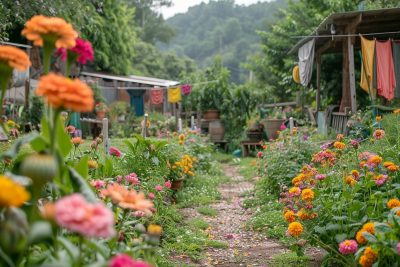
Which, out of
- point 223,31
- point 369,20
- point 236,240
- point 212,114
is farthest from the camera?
point 223,31

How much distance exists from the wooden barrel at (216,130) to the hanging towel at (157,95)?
2222 millimetres

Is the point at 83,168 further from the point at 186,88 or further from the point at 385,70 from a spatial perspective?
the point at 186,88

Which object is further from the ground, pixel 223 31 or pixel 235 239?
pixel 223 31

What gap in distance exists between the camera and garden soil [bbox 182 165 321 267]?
4.05 m

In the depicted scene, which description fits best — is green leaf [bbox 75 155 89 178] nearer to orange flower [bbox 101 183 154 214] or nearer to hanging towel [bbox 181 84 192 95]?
orange flower [bbox 101 183 154 214]

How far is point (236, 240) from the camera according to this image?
483 cm

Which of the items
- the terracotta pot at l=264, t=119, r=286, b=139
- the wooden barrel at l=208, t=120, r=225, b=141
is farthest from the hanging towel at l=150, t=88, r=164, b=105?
the terracotta pot at l=264, t=119, r=286, b=139

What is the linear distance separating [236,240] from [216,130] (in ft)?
31.2

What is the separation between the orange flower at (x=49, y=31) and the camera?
1788 mm

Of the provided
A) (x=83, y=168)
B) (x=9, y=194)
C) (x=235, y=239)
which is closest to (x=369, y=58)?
(x=235, y=239)

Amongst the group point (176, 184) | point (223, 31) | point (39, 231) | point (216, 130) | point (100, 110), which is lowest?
point (176, 184)

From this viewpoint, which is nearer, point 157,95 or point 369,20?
point 369,20

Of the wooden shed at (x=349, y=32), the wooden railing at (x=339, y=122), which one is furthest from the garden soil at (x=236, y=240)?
the wooden shed at (x=349, y=32)

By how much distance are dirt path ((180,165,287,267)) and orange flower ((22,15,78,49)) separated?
2.64 meters
